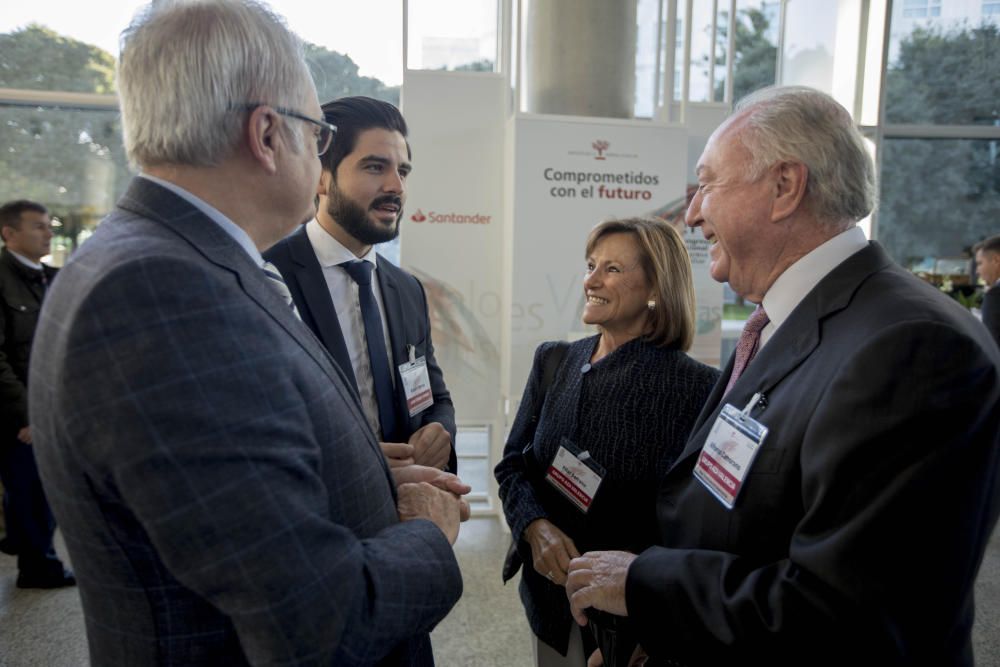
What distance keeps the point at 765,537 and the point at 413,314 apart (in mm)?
1332

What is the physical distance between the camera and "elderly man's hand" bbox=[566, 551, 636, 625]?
1253 mm

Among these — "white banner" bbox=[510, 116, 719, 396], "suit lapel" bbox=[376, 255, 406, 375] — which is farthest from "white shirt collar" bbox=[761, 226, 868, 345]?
"white banner" bbox=[510, 116, 719, 396]

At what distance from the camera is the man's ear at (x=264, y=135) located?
2.99 feet

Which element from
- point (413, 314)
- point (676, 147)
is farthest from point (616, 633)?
point (676, 147)

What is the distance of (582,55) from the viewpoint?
408cm

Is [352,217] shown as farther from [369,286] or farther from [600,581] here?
[600,581]

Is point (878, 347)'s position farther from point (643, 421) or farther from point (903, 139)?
point (903, 139)

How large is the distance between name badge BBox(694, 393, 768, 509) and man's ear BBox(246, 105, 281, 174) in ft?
2.93

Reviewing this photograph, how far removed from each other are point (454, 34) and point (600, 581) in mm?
3749

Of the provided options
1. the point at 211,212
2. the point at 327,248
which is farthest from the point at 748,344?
the point at 327,248

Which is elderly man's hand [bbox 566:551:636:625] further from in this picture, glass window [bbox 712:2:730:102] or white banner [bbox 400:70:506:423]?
glass window [bbox 712:2:730:102]

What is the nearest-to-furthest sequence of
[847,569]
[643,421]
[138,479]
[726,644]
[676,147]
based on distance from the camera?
1. [138,479]
2. [847,569]
3. [726,644]
4. [643,421]
5. [676,147]

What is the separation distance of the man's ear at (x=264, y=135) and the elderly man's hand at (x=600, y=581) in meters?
0.96

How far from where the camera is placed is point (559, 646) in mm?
1745
